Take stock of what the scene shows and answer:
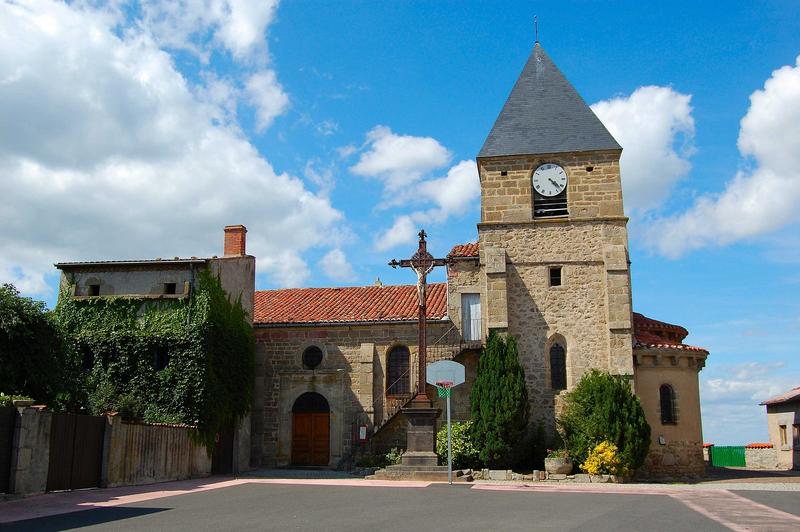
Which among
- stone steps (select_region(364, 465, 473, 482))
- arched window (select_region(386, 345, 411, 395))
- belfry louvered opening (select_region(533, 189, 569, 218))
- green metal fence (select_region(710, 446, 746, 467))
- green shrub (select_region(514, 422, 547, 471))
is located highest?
belfry louvered opening (select_region(533, 189, 569, 218))

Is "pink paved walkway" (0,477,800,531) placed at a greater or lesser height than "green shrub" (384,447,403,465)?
lesser

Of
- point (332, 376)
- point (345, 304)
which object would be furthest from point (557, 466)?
point (345, 304)

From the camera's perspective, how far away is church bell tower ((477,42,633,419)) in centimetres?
2311

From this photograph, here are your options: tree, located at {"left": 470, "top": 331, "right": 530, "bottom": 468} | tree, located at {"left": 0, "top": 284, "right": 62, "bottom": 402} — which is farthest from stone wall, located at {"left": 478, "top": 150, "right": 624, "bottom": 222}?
tree, located at {"left": 0, "top": 284, "right": 62, "bottom": 402}

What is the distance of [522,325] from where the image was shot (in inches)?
932

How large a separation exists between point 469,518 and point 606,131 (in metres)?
17.3

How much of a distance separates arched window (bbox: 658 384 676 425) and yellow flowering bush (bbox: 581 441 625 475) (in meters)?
3.20

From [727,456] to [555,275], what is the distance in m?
16.1

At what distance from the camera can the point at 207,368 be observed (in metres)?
21.3

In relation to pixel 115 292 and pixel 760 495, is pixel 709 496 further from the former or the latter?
pixel 115 292

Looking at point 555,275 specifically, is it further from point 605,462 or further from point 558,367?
point 605,462

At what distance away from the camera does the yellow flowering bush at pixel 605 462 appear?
20469mm

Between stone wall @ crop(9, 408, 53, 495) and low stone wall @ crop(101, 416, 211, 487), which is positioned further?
low stone wall @ crop(101, 416, 211, 487)

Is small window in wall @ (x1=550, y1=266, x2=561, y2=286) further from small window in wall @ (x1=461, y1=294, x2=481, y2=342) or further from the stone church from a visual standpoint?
small window in wall @ (x1=461, y1=294, x2=481, y2=342)
